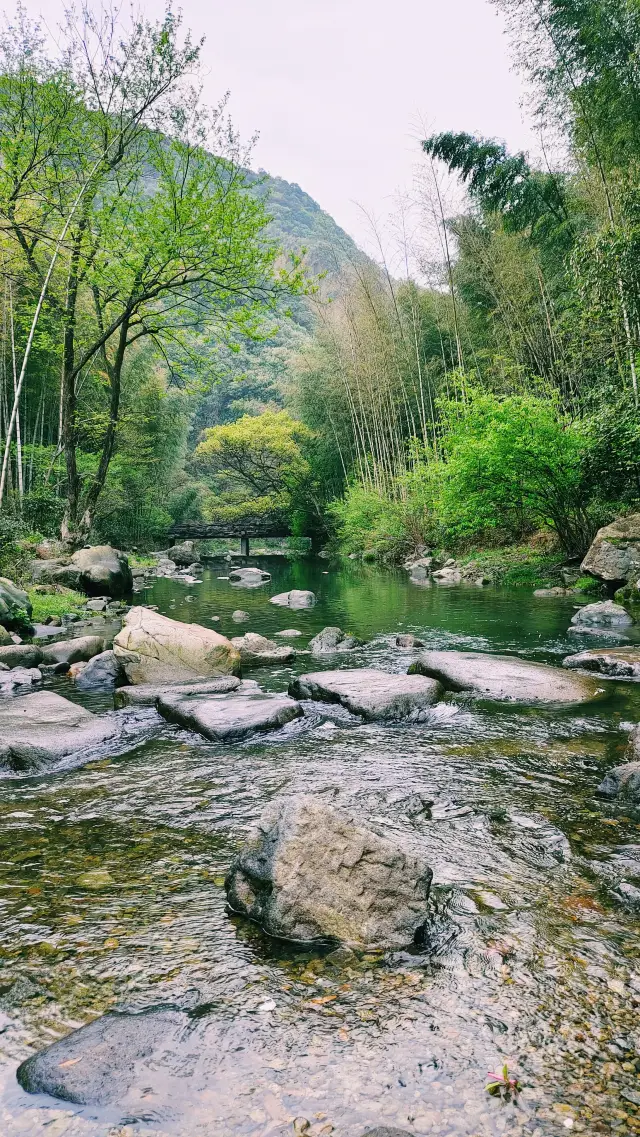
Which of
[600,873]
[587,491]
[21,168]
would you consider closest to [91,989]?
[600,873]

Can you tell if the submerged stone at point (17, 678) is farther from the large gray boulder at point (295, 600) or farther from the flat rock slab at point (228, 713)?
the large gray boulder at point (295, 600)

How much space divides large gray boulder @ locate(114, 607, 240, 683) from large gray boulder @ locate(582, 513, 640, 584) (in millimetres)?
7155

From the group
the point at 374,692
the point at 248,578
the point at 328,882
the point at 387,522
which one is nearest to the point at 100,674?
the point at 374,692

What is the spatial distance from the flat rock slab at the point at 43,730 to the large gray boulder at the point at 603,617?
6477mm

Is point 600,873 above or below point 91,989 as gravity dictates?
below

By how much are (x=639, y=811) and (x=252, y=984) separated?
2.28 m

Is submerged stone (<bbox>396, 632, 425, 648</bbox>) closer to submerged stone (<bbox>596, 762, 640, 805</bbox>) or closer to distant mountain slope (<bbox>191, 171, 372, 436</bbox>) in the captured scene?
submerged stone (<bbox>596, 762, 640, 805</bbox>)

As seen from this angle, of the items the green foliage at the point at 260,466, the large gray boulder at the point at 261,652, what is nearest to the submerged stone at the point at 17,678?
the large gray boulder at the point at 261,652

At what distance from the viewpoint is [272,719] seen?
5.05 meters

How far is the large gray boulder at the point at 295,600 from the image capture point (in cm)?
1253

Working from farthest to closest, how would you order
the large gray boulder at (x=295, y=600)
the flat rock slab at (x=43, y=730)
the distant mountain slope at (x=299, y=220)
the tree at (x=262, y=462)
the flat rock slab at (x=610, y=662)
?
the distant mountain slope at (x=299, y=220), the tree at (x=262, y=462), the large gray boulder at (x=295, y=600), the flat rock slab at (x=610, y=662), the flat rock slab at (x=43, y=730)

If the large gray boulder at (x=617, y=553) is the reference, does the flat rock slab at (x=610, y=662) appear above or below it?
below

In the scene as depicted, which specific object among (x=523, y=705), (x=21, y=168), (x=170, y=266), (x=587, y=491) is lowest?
(x=523, y=705)

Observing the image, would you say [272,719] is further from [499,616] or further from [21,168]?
[21,168]
